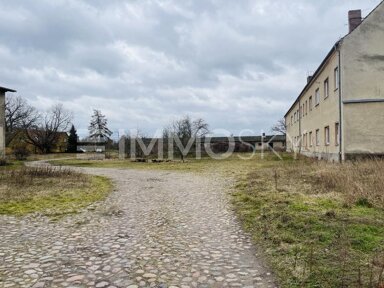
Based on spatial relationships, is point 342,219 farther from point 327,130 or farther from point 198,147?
point 198,147

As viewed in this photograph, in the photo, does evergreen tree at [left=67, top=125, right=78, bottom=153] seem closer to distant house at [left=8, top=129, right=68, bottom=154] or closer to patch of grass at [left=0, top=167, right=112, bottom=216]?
distant house at [left=8, top=129, right=68, bottom=154]

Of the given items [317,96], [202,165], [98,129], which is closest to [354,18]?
[317,96]

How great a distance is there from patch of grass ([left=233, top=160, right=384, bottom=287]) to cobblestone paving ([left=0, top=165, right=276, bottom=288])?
37cm

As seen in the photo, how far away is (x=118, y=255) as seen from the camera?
5.14 meters

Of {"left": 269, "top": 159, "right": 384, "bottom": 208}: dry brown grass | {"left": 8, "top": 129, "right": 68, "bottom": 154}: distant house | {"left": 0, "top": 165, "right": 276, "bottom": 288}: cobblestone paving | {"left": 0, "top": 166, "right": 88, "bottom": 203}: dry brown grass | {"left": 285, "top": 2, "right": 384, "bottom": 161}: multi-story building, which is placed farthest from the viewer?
{"left": 8, "top": 129, "right": 68, "bottom": 154}: distant house

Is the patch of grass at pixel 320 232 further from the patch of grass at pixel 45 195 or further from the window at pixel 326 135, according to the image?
the window at pixel 326 135

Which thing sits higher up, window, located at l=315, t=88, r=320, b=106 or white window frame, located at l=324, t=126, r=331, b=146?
window, located at l=315, t=88, r=320, b=106

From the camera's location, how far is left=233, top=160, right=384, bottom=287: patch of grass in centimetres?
411

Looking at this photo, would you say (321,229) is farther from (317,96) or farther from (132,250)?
(317,96)

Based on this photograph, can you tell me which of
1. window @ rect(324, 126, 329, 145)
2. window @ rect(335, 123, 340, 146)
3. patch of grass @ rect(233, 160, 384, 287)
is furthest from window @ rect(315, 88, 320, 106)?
patch of grass @ rect(233, 160, 384, 287)

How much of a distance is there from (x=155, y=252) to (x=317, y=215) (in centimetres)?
357

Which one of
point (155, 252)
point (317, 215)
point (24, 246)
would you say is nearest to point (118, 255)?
point (155, 252)

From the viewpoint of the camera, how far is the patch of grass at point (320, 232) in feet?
13.5

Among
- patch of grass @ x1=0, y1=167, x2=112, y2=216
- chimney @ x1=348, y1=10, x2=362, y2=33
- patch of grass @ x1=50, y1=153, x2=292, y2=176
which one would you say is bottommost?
patch of grass @ x1=0, y1=167, x2=112, y2=216
